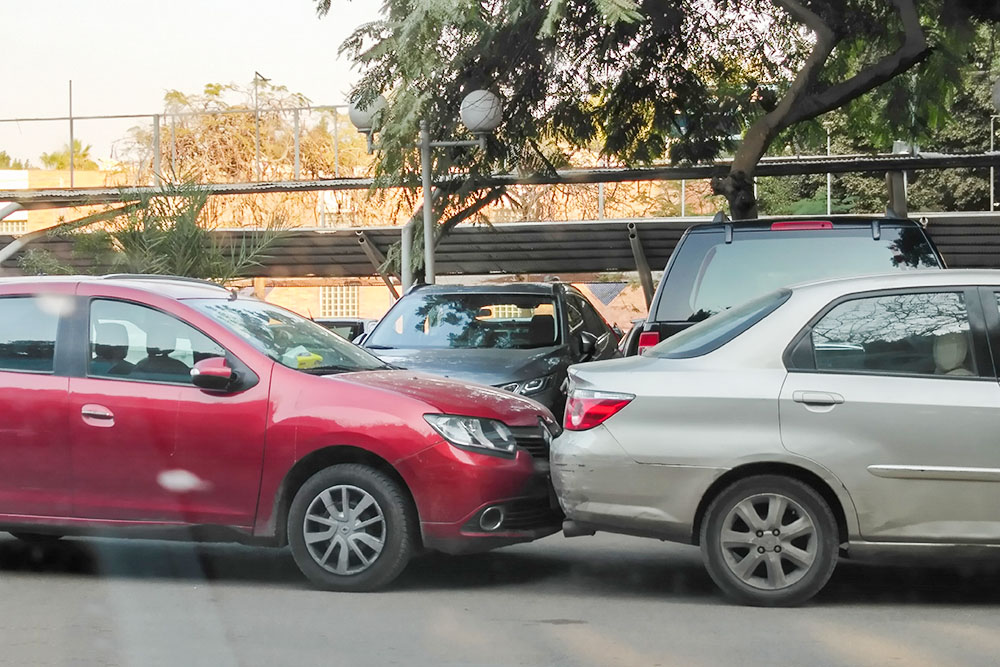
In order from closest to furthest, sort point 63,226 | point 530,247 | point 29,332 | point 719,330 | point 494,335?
1. point 719,330
2. point 29,332
3. point 494,335
4. point 63,226
5. point 530,247

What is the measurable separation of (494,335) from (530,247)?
1337 centimetres

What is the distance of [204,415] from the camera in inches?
294

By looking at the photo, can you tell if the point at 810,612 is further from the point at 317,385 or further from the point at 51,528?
the point at 51,528

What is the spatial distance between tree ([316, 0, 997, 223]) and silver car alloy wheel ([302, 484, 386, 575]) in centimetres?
727

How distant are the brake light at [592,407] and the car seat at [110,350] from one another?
2368 mm

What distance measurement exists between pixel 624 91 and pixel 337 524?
12.4 meters

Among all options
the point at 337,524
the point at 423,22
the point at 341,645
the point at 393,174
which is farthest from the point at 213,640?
the point at 393,174

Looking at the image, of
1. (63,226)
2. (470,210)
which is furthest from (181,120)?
(470,210)

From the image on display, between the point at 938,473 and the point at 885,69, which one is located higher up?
the point at 885,69

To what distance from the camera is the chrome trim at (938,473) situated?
6664 millimetres

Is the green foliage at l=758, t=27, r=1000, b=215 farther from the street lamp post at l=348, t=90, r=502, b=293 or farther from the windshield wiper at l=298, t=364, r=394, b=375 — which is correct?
the windshield wiper at l=298, t=364, r=394, b=375

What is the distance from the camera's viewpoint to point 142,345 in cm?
779

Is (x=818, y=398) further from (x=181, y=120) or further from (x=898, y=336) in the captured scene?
(x=181, y=120)

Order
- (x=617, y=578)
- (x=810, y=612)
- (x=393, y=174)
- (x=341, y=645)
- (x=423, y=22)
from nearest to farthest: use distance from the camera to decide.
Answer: (x=341, y=645) < (x=810, y=612) < (x=617, y=578) < (x=423, y=22) < (x=393, y=174)
